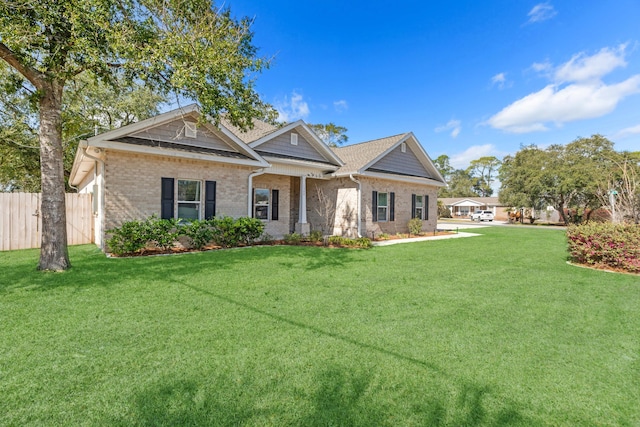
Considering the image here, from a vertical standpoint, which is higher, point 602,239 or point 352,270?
point 602,239

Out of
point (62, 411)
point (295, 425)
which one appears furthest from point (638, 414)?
point (62, 411)

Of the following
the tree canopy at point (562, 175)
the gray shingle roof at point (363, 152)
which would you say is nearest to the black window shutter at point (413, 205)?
the gray shingle roof at point (363, 152)

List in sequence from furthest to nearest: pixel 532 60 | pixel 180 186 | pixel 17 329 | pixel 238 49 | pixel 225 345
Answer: pixel 532 60, pixel 180 186, pixel 238 49, pixel 17 329, pixel 225 345

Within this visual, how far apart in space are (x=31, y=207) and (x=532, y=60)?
2234 centimetres

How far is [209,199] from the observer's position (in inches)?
419

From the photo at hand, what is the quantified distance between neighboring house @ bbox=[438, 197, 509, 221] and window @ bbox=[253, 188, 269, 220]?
161ft

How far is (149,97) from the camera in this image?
1980 cm

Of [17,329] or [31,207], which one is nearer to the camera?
[17,329]

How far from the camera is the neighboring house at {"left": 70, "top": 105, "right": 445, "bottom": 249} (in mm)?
9133

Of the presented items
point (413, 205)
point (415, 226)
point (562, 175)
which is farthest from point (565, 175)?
point (415, 226)

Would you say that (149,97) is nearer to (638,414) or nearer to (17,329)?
(17,329)

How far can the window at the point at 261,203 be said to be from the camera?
1328 cm

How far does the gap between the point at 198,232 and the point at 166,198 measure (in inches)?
61.8

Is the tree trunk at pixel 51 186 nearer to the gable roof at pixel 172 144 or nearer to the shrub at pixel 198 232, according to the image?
the gable roof at pixel 172 144
